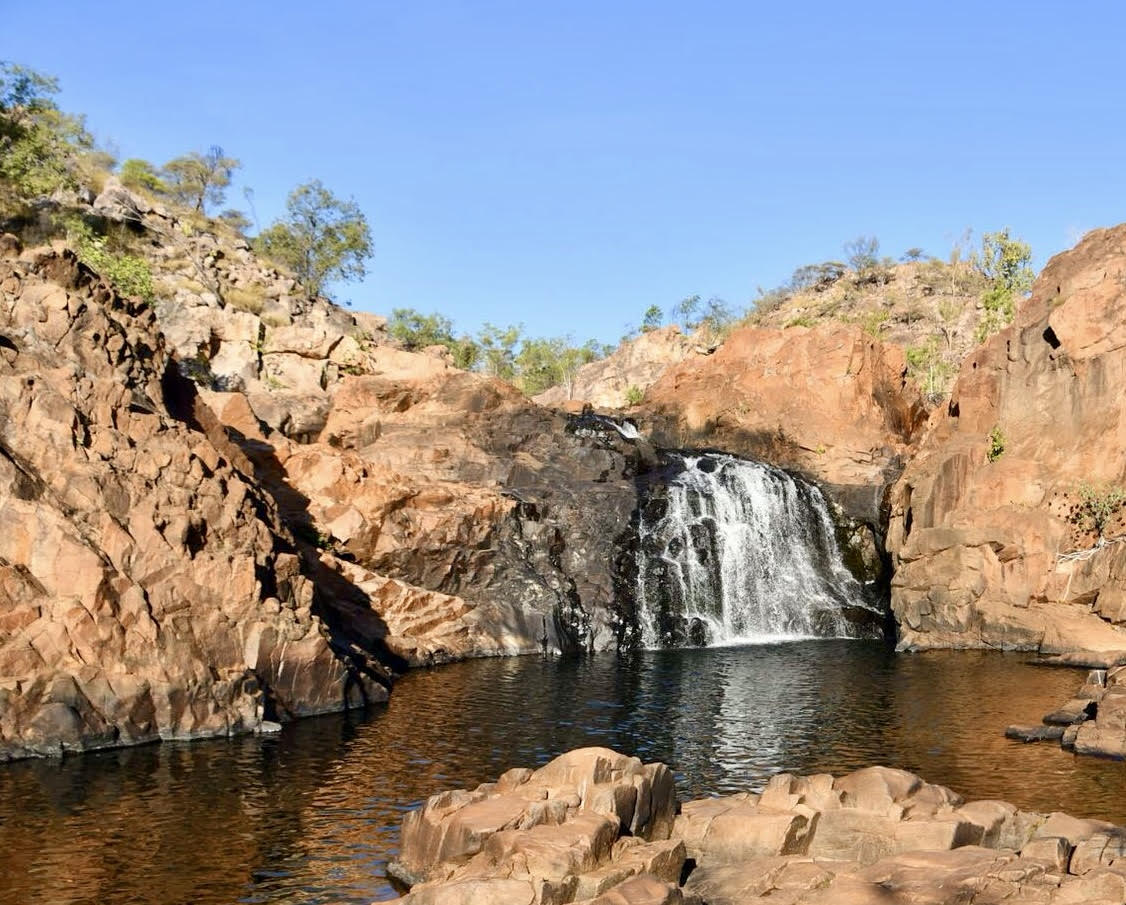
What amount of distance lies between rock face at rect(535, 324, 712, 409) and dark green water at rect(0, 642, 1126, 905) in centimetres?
5476

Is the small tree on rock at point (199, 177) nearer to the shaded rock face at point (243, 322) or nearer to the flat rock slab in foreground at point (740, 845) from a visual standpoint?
the shaded rock face at point (243, 322)

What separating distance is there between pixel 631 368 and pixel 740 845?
81434 millimetres

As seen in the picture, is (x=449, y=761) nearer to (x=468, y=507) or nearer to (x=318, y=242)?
(x=468, y=507)

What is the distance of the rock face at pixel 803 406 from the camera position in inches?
2594

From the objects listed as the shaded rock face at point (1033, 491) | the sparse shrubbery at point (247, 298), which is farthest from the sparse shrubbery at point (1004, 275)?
the sparse shrubbery at point (247, 298)

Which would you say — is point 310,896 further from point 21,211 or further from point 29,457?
point 21,211

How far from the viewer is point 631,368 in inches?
3969

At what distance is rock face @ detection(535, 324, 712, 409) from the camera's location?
98438mm

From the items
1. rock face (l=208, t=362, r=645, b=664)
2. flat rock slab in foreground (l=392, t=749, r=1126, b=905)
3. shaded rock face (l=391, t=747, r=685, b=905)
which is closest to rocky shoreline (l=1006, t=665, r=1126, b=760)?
flat rock slab in foreground (l=392, t=749, r=1126, b=905)

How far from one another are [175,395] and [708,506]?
27387 mm

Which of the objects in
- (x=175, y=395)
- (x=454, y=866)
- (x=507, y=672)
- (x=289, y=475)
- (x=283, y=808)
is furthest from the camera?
(x=289, y=475)

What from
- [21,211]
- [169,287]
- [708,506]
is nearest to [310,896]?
[708,506]

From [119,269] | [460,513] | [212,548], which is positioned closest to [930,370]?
[460,513]

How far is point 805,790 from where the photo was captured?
22062 mm
